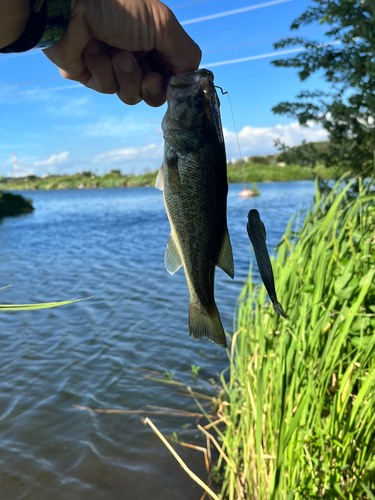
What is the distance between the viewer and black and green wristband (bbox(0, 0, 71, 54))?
1442mm

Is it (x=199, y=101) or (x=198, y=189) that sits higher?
(x=199, y=101)

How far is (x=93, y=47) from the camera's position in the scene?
1.79 metres

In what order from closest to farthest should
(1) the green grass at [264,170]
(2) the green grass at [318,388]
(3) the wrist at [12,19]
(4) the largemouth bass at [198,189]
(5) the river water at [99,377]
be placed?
(4) the largemouth bass at [198,189]
(3) the wrist at [12,19]
(2) the green grass at [318,388]
(1) the green grass at [264,170]
(5) the river water at [99,377]

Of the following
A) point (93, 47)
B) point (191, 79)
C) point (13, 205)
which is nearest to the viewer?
point (191, 79)

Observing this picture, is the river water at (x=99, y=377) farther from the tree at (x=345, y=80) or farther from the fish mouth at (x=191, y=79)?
the tree at (x=345, y=80)

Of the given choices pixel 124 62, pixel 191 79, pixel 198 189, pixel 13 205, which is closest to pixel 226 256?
pixel 198 189

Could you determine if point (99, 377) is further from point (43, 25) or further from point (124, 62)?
point (43, 25)

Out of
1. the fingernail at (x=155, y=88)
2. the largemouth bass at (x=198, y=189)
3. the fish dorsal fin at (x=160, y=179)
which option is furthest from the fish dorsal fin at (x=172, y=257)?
the fingernail at (x=155, y=88)

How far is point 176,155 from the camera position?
4.30ft

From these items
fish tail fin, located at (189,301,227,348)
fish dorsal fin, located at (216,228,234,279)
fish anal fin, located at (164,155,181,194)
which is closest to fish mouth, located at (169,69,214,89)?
fish anal fin, located at (164,155,181,194)

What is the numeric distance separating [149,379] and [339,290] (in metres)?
4.00

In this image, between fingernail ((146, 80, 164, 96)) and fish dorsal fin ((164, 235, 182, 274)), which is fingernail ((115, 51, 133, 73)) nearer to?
fingernail ((146, 80, 164, 96))

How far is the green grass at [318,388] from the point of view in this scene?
209 cm

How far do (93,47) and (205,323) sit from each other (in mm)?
1345
